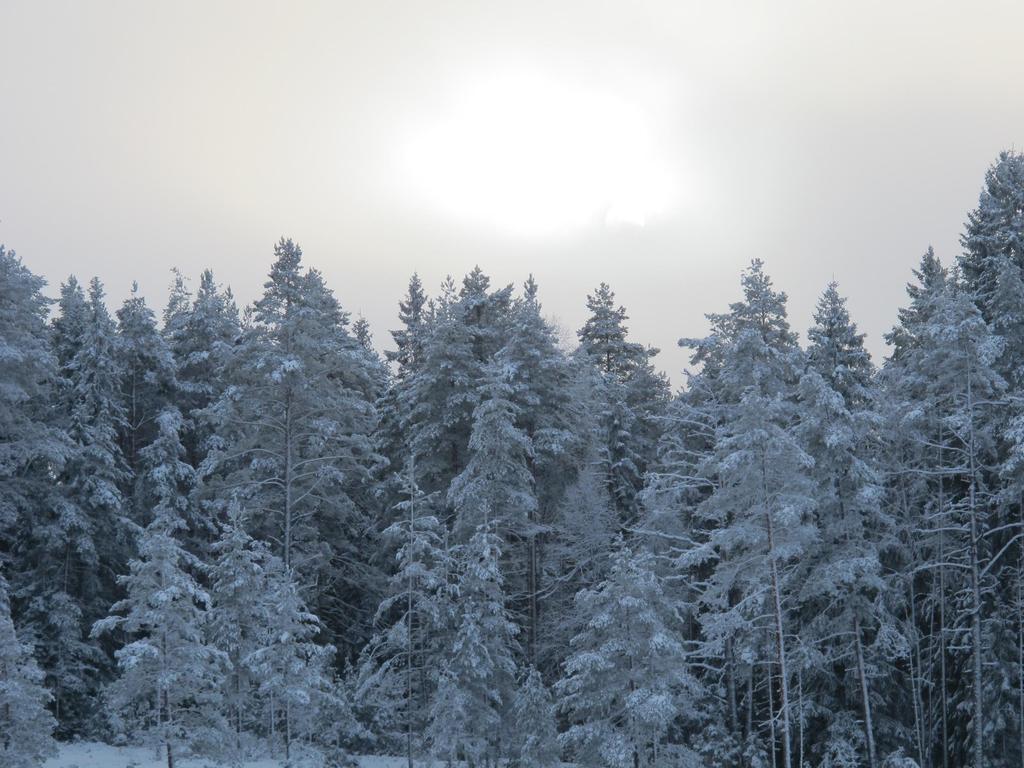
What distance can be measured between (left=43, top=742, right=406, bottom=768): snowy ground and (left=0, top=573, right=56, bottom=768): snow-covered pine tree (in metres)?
3.77

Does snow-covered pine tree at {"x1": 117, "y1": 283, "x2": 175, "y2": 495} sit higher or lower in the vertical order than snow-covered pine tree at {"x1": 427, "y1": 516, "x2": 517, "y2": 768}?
higher

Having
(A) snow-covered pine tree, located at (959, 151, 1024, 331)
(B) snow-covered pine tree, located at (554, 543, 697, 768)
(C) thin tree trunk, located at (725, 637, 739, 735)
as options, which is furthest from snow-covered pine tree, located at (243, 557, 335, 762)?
(A) snow-covered pine tree, located at (959, 151, 1024, 331)

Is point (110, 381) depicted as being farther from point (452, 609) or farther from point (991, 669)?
point (991, 669)

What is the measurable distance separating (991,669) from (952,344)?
11548 mm

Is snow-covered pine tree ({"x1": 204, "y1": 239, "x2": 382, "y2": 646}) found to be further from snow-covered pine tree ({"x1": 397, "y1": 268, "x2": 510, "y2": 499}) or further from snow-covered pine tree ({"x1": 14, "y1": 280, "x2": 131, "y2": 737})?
snow-covered pine tree ({"x1": 14, "y1": 280, "x2": 131, "y2": 737})

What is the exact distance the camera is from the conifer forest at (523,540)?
2562 cm

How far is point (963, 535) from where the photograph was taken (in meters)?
31.2

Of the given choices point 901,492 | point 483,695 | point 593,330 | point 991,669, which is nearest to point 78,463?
point 483,695

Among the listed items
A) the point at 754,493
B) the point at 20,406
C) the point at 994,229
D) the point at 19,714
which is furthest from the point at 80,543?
the point at 994,229

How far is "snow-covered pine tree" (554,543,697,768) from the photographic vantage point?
25203 millimetres

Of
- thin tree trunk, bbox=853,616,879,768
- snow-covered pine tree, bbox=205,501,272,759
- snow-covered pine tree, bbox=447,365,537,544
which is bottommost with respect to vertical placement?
thin tree trunk, bbox=853,616,879,768

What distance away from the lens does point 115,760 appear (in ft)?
93.8

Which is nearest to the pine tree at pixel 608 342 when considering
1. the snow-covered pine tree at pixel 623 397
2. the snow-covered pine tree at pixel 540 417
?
the snow-covered pine tree at pixel 623 397

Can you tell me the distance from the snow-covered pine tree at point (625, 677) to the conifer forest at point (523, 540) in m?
0.11
